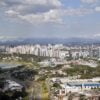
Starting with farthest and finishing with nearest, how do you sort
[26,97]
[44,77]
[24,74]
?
1. [24,74]
2. [44,77]
3. [26,97]

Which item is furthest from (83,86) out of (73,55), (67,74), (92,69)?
(73,55)

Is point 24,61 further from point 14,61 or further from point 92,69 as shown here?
point 92,69

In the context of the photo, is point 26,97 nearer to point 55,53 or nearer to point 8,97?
point 8,97

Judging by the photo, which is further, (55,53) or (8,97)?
(55,53)

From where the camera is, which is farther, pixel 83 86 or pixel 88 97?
pixel 83 86

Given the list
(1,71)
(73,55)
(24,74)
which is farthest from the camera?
(73,55)

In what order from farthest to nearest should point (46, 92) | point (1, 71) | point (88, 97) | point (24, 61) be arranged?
point (24, 61) < point (1, 71) < point (46, 92) < point (88, 97)

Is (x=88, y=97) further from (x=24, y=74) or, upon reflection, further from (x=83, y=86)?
(x=24, y=74)

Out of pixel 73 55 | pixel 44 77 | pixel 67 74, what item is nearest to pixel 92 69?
pixel 67 74

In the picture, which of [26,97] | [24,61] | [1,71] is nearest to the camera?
[26,97]
